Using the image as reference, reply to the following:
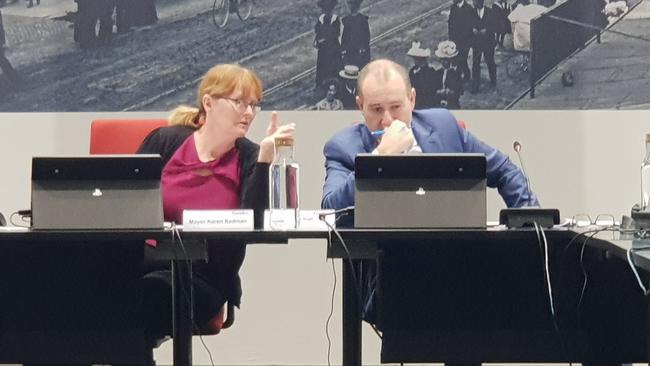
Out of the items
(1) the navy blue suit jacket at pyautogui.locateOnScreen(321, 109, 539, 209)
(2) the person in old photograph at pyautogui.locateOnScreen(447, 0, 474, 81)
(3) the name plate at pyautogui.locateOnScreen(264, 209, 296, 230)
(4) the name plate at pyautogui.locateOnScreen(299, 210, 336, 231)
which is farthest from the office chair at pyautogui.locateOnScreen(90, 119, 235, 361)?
(2) the person in old photograph at pyautogui.locateOnScreen(447, 0, 474, 81)

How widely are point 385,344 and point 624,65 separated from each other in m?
2.14

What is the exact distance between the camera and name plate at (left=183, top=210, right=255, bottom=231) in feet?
7.68

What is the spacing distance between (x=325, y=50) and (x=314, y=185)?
547mm

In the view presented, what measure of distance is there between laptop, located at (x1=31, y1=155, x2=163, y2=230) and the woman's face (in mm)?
717

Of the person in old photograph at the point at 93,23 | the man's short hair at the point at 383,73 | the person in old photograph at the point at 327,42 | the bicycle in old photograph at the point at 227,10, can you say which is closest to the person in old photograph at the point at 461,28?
the person in old photograph at the point at 327,42

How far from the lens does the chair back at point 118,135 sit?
3201 millimetres

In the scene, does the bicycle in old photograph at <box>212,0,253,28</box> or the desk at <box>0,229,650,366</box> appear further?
the bicycle in old photograph at <box>212,0,253,28</box>

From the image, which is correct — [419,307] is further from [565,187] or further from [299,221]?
[565,187]

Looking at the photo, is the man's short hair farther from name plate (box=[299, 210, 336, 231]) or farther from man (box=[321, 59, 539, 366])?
name plate (box=[299, 210, 336, 231])

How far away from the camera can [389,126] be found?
2789 millimetres

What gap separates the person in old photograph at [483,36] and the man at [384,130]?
0.97 meters

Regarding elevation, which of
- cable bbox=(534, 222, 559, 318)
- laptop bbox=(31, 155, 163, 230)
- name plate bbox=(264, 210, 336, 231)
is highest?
laptop bbox=(31, 155, 163, 230)

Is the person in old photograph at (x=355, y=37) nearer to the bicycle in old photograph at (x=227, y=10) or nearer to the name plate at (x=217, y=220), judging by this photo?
the bicycle in old photograph at (x=227, y=10)

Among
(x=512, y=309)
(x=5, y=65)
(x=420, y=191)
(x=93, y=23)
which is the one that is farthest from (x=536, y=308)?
(x=5, y=65)
